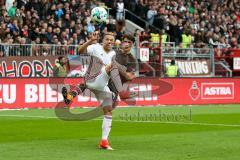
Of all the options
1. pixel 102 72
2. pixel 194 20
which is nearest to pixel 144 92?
pixel 194 20

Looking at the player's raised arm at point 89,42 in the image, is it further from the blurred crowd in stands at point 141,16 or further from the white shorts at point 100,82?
the blurred crowd in stands at point 141,16

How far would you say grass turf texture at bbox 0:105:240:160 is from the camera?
12625mm

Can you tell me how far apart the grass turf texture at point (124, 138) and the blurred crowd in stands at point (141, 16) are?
24.4 feet

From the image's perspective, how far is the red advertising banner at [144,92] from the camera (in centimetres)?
2736

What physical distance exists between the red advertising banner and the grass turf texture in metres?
3.29

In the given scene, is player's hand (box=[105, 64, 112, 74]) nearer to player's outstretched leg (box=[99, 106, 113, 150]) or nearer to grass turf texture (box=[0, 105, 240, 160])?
player's outstretched leg (box=[99, 106, 113, 150])

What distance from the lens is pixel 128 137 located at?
636 inches

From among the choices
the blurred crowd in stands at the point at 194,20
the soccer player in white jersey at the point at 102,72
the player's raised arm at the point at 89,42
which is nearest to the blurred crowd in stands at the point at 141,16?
the blurred crowd in stands at the point at 194,20

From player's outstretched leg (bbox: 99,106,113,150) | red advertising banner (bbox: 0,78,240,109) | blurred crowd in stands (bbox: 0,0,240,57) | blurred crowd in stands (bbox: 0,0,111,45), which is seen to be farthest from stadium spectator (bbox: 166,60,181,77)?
player's outstretched leg (bbox: 99,106,113,150)

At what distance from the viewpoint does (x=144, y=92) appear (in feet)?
102

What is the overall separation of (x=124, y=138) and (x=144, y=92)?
49.5ft

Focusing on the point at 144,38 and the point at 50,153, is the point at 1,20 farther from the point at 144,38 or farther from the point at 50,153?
the point at 50,153

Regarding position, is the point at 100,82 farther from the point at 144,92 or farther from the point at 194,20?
the point at 194,20

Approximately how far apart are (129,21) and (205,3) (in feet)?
24.6
